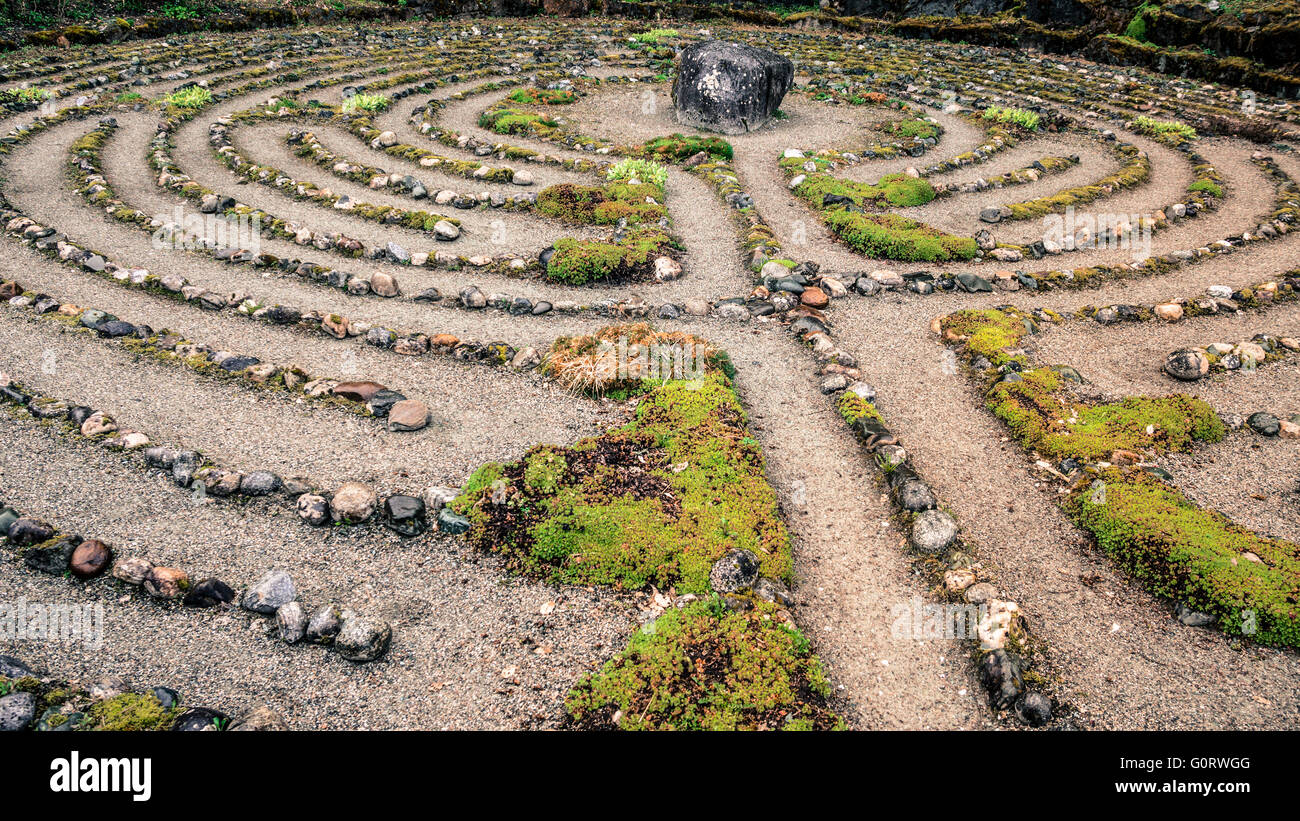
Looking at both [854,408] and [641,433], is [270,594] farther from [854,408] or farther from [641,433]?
[854,408]

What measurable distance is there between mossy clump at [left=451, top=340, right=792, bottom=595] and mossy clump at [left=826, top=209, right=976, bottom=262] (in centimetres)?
815

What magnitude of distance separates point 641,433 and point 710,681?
4360mm

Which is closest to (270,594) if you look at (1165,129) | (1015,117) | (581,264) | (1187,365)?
(581,264)

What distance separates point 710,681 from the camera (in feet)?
23.9

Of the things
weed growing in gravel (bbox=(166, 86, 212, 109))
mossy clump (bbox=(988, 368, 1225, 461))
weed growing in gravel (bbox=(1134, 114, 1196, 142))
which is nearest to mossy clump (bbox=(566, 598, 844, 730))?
mossy clump (bbox=(988, 368, 1225, 461))

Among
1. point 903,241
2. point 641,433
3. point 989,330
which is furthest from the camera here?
point 903,241

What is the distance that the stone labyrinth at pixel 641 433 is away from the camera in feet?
24.9

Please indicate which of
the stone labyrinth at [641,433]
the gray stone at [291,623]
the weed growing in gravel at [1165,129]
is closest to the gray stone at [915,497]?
the stone labyrinth at [641,433]

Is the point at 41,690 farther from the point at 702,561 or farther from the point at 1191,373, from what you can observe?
the point at 1191,373

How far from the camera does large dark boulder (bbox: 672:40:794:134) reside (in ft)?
81.3

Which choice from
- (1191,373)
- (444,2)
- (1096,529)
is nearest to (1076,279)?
(1191,373)

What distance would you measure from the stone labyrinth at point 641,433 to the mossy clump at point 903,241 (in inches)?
5.8

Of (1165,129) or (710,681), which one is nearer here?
(710,681)
